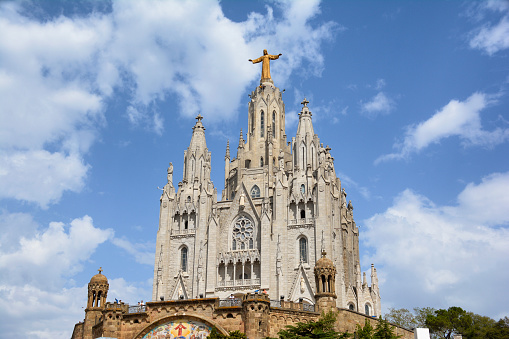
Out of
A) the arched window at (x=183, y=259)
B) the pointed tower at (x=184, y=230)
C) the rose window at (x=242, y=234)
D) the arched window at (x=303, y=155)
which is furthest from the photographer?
the arched window at (x=303, y=155)

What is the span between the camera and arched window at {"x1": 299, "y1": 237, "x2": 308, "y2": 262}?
176ft

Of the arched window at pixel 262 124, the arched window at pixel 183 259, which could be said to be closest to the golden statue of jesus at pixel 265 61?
the arched window at pixel 262 124

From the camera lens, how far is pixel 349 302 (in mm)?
52281

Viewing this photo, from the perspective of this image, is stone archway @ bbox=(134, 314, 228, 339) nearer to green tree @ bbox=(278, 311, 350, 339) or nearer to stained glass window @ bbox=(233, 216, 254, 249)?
green tree @ bbox=(278, 311, 350, 339)

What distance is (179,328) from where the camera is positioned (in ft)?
115

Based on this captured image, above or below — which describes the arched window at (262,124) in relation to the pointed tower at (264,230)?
above

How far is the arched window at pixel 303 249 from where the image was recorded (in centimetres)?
5372

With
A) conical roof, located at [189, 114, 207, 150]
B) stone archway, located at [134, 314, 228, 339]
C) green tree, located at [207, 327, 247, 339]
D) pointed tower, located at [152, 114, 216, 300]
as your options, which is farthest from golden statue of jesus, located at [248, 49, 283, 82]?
green tree, located at [207, 327, 247, 339]

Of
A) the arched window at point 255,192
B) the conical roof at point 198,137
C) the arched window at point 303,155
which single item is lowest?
the arched window at point 255,192

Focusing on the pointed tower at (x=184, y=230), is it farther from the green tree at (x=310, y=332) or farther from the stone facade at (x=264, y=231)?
the green tree at (x=310, y=332)

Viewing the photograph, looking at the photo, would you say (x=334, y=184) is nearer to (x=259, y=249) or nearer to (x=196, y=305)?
(x=259, y=249)

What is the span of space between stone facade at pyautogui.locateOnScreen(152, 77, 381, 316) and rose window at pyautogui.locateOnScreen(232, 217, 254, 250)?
9 cm

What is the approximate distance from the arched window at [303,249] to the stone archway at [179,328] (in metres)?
19.9

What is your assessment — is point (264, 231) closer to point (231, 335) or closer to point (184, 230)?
point (184, 230)
